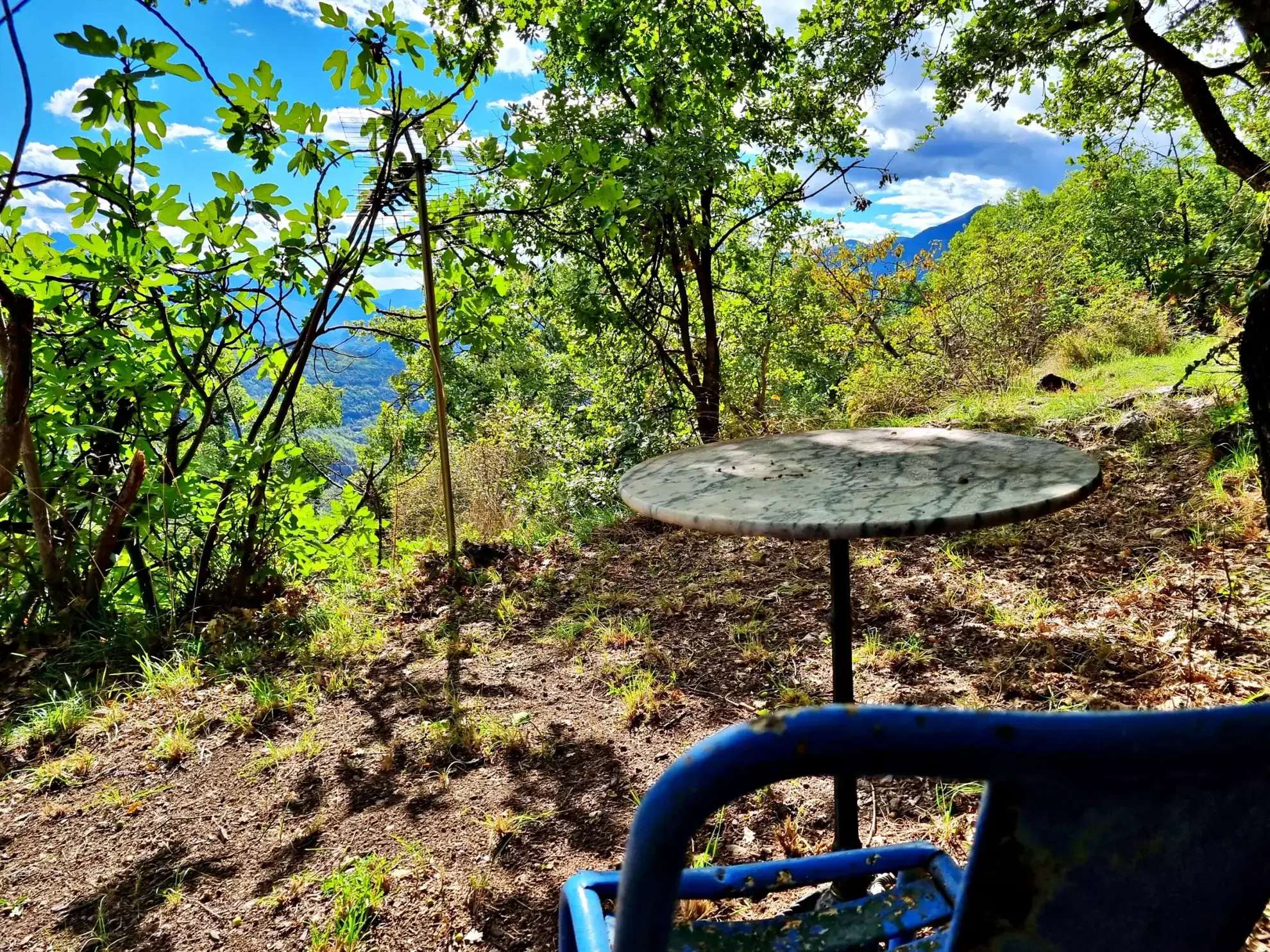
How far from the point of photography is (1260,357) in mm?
1733

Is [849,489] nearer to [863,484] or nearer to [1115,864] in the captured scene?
[863,484]

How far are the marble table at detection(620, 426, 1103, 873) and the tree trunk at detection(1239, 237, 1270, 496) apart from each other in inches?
28.8

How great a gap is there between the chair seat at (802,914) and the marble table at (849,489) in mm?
395

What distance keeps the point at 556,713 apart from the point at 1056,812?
219 centimetres

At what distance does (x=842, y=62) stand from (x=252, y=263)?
4786 mm

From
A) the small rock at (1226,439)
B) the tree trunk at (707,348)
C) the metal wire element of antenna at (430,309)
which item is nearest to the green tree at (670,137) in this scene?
the tree trunk at (707,348)

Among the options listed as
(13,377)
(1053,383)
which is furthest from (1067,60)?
(13,377)

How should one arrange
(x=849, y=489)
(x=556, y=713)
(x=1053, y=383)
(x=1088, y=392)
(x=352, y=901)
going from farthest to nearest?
(x=1053, y=383) → (x=1088, y=392) → (x=556, y=713) → (x=352, y=901) → (x=849, y=489)

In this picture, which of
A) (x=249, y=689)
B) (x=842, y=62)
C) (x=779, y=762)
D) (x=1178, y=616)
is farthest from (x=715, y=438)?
(x=779, y=762)

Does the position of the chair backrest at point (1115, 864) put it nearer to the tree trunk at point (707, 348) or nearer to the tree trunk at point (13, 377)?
the tree trunk at point (13, 377)

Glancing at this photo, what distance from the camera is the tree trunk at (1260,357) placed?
1.70 meters

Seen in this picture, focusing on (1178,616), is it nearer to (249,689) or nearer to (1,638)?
(249,689)

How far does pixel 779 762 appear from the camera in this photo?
0.37 metres

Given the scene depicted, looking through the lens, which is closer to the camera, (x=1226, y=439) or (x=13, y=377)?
(x=13, y=377)
